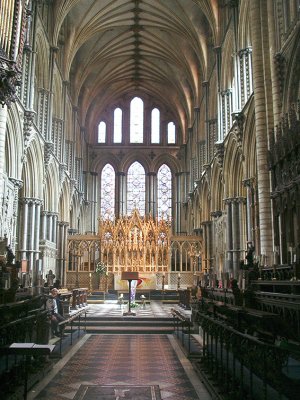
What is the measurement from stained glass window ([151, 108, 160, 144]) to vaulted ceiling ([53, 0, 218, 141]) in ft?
4.02

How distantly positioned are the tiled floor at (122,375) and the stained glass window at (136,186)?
32.4 meters

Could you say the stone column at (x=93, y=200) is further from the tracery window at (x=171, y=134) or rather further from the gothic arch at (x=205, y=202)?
the gothic arch at (x=205, y=202)

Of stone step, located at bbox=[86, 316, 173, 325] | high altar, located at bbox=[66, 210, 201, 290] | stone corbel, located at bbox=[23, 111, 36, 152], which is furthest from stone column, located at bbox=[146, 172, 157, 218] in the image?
stone step, located at bbox=[86, 316, 173, 325]

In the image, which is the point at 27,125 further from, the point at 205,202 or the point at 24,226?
the point at 205,202

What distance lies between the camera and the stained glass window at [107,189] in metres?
46.0

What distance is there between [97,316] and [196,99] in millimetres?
22731

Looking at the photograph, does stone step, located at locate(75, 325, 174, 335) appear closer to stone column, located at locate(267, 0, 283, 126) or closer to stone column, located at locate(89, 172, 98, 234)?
stone column, located at locate(267, 0, 283, 126)

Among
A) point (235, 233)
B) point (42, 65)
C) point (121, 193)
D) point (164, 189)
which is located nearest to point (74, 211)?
point (121, 193)

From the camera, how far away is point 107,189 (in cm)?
4641

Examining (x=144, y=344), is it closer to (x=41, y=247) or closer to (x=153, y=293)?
(x=41, y=247)

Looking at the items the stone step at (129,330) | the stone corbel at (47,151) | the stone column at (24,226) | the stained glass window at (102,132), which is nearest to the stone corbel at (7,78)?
the stone step at (129,330)

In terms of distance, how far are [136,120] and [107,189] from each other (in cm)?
757

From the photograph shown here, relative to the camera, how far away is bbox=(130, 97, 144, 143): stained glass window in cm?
4719

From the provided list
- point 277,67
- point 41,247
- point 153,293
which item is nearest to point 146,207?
point 153,293
